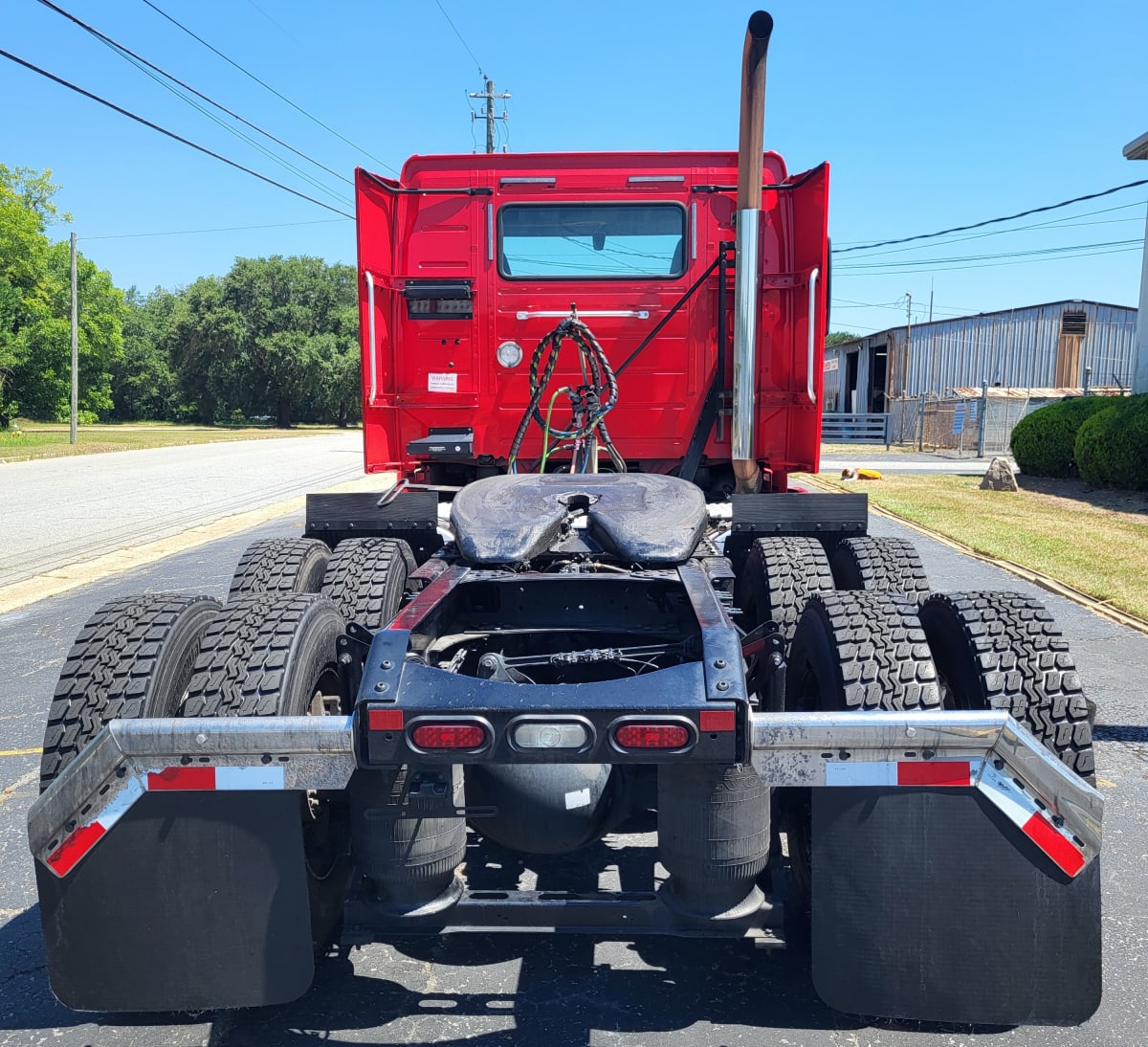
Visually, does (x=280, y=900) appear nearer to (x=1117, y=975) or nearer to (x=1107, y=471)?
(x=1117, y=975)

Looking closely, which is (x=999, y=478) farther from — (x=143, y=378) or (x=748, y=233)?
(x=143, y=378)

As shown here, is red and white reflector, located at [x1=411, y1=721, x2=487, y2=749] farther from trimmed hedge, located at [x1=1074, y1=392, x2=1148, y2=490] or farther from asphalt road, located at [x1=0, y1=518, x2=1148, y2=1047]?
trimmed hedge, located at [x1=1074, y1=392, x2=1148, y2=490]

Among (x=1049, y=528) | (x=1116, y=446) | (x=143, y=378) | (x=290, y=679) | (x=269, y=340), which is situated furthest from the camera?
(x=143, y=378)

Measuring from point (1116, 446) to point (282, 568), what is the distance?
584 inches

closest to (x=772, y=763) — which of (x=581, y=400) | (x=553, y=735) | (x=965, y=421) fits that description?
(x=553, y=735)

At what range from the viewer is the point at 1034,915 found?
2191mm

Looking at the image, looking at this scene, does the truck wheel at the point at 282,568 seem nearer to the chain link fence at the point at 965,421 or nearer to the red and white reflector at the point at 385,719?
the red and white reflector at the point at 385,719

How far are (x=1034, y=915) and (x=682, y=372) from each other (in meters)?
4.06

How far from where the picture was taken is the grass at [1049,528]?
8822mm

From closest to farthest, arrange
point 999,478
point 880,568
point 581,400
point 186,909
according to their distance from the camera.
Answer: point 186,909, point 880,568, point 581,400, point 999,478

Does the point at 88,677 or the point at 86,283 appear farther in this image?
the point at 86,283

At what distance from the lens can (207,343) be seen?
212 feet

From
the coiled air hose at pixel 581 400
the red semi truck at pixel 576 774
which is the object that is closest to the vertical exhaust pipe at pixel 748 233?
the coiled air hose at pixel 581 400

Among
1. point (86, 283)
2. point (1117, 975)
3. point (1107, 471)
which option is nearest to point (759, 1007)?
point (1117, 975)
